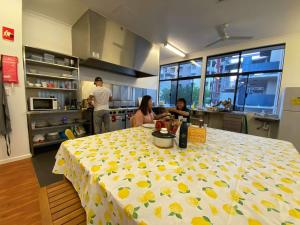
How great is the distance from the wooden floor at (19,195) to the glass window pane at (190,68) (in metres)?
5.22

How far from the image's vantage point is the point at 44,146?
2949mm

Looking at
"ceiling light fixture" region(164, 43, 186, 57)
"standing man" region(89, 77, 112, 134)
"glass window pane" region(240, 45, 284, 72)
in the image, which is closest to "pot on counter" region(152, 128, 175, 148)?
"standing man" region(89, 77, 112, 134)

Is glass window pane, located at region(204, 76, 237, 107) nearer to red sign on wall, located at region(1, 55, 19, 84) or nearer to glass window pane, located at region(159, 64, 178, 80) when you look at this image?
glass window pane, located at region(159, 64, 178, 80)

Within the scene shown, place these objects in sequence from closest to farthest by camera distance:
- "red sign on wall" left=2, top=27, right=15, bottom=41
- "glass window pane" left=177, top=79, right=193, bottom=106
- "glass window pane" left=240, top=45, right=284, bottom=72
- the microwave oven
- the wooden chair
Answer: the wooden chair, "red sign on wall" left=2, top=27, right=15, bottom=41, the microwave oven, "glass window pane" left=240, top=45, right=284, bottom=72, "glass window pane" left=177, top=79, right=193, bottom=106

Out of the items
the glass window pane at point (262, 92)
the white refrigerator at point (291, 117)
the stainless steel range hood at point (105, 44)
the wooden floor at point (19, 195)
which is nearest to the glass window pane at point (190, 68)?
the glass window pane at point (262, 92)

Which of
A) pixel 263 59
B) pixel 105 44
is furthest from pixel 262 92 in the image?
pixel 105 44

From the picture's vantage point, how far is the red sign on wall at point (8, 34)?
6.97 feet

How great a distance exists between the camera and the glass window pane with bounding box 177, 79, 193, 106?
535cm

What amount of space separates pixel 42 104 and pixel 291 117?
5324mm

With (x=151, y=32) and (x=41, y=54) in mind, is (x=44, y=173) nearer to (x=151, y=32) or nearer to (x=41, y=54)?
(x=41, y=54)

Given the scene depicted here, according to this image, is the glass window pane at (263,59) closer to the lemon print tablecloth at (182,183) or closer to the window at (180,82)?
the window at (180,82)

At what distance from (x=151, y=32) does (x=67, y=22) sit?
6.50 feet

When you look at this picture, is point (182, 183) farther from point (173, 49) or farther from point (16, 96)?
point (173, 49)

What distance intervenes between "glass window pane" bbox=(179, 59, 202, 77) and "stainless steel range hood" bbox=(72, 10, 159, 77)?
209 cm
